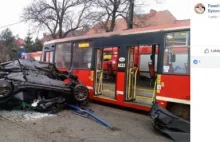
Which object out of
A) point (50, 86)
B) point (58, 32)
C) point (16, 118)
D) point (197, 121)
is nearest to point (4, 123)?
point (16, 118)

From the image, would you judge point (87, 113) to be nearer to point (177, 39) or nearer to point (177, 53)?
point (177, 53)

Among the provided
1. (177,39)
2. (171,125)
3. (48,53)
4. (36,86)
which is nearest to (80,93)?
(36,86)

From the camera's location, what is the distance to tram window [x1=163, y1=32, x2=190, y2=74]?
769 centimetres

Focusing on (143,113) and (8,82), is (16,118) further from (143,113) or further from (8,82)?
(143,113)

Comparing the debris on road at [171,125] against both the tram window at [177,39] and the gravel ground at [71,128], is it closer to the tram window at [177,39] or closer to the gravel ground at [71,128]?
the gravel ground at [71,128]

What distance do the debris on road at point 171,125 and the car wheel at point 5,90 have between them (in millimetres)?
4209

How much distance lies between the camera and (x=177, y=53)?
7.91m

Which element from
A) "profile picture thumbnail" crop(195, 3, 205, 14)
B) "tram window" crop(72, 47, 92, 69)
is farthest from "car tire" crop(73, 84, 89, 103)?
"profile picture thumbnail" crop(195, 3, 205, 14)

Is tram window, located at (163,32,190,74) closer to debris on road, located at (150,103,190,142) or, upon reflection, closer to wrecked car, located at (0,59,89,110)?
debris on road, located at (150,103,190,142)

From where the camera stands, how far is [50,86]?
900 cm

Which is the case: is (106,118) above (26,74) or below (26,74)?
below

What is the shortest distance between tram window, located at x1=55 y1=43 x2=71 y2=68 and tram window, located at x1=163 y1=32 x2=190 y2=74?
17.2 ft

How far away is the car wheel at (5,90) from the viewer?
814 centimetres

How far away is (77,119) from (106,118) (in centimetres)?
87
